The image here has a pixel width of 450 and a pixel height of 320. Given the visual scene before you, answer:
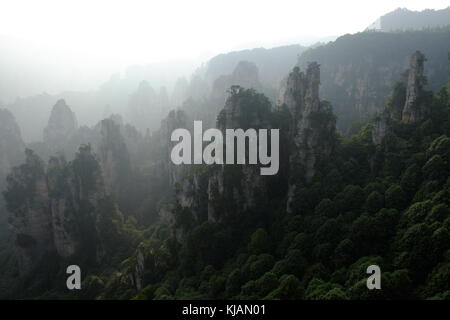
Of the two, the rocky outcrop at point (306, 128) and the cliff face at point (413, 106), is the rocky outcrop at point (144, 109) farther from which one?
the cliff face at point (413, 106)

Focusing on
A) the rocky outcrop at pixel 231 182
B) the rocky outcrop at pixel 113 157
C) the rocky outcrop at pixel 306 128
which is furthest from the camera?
the rocky outcrop at pixel 113 157

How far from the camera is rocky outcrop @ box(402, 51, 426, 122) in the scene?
5106 centimetres

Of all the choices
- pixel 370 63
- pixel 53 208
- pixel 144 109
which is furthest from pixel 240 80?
pixel 53 208

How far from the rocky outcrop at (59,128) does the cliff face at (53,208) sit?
53.4m

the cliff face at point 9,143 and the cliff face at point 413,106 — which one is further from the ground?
the cliff face at point 413,106

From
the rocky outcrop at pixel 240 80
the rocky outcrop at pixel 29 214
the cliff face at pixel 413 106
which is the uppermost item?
the rocky outcrop at pixel 240 80

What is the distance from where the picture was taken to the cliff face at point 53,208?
226ft

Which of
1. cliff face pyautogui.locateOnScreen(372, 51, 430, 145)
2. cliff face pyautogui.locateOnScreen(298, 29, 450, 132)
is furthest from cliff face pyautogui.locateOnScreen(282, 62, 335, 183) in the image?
cliff face pyautogui.locateOnScreen(298, 29, 450, 132)

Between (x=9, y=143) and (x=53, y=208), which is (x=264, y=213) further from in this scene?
(x=9, y=143)

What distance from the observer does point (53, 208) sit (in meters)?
69.2

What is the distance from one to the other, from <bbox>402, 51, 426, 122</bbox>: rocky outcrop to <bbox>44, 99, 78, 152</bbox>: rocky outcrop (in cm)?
10022

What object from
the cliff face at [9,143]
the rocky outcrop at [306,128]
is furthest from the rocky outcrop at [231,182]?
the cliff face at [9,143]

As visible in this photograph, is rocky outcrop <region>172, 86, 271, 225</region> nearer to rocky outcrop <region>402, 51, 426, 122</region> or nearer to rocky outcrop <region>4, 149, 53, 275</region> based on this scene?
rocky outcrop <region>402, 51, 426, 122</region>
